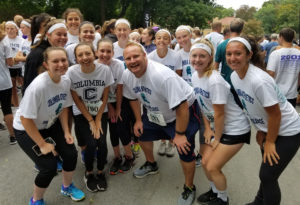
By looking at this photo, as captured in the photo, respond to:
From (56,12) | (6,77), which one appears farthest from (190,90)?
(56,12)

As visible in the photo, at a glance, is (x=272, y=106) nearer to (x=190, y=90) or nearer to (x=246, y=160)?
(x=190, y=90)

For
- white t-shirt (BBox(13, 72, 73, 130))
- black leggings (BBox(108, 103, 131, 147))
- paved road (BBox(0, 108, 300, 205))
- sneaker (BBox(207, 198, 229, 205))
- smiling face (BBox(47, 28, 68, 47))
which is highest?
smiling face (BBox(47, 28, 68, 47))

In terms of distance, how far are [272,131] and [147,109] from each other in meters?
1.37

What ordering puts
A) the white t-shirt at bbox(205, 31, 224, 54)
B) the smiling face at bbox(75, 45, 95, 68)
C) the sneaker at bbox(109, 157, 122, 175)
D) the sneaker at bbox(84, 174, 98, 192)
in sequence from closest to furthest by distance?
the smiling face at bbox(75, 45, 95, 68) < the sneaker at bbox(84, 174, 98, 192) < the sneaker at bbox(109, 157, 122, 175) < the white t-shirt at bbox(205, 31, 224, 54)

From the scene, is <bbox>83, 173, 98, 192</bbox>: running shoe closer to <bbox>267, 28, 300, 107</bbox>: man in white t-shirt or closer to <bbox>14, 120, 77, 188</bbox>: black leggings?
<bbox>14, 120, 77, 188</bbox>: black leggings

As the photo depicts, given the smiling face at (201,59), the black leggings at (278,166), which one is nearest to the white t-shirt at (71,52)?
the smiling face at (201,59)

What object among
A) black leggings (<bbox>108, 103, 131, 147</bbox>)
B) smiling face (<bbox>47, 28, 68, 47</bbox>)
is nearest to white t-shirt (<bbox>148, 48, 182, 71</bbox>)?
black leggings (<bbox>108, 103, 131, 147</bbox>)

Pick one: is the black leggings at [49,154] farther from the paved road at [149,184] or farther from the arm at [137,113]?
the arm at [137,113]

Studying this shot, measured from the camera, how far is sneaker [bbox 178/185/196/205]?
2.59m

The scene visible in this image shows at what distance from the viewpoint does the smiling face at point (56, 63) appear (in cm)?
228

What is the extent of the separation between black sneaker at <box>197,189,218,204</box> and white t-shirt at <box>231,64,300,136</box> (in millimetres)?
1012

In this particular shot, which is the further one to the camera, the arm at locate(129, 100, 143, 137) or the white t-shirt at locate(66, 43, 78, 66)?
the white t-shirt at locate(66, 43, 78, 66)

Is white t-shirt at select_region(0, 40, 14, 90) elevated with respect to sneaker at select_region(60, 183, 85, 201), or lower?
elevated

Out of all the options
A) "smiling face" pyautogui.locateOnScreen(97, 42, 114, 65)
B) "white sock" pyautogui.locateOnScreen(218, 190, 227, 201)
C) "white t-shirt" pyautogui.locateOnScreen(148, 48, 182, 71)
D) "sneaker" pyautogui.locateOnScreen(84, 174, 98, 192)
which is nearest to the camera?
"white sock" pyautogui.locateOnScreen(218, 190, 227, 201)
